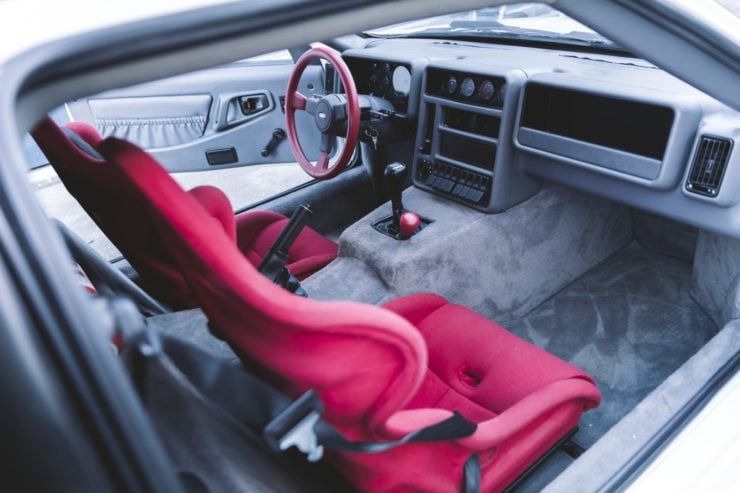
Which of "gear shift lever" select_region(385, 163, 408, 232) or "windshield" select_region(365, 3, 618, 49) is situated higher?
"windshield" select_region(365, 3, 618, 49)

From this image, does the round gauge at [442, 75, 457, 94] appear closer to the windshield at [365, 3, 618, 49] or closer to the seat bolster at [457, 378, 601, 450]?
the windshield at [365, 3, 618, 49]

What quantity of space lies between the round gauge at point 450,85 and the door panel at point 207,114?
0.79 m

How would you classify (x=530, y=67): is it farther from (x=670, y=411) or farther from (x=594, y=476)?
(x=594, y=476)

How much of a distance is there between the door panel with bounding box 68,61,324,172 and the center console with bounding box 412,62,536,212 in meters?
0.74

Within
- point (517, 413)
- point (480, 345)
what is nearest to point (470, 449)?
point (517, 413)

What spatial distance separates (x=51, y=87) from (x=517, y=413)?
0.95 metres

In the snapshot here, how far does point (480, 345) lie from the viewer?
1.38 m

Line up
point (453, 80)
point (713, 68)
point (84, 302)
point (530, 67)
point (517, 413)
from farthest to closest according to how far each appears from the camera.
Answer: point (453, 80) < point (530, 67) < point (517, 413) < point (713, 68) < point (84, 302)

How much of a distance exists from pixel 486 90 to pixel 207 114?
143 cm

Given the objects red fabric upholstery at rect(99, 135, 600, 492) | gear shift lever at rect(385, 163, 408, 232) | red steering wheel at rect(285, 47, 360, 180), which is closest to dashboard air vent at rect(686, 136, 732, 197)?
red fabric upholstery at rect(99, 135, 600, 492)

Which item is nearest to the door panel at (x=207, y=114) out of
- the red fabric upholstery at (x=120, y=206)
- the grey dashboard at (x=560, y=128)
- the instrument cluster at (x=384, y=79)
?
the instrument cluster at (x=384, y=79)

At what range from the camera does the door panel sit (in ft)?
8.52

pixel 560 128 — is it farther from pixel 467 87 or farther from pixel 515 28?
pixel 515 28

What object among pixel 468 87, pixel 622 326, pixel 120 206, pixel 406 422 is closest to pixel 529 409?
pixel 406 422
